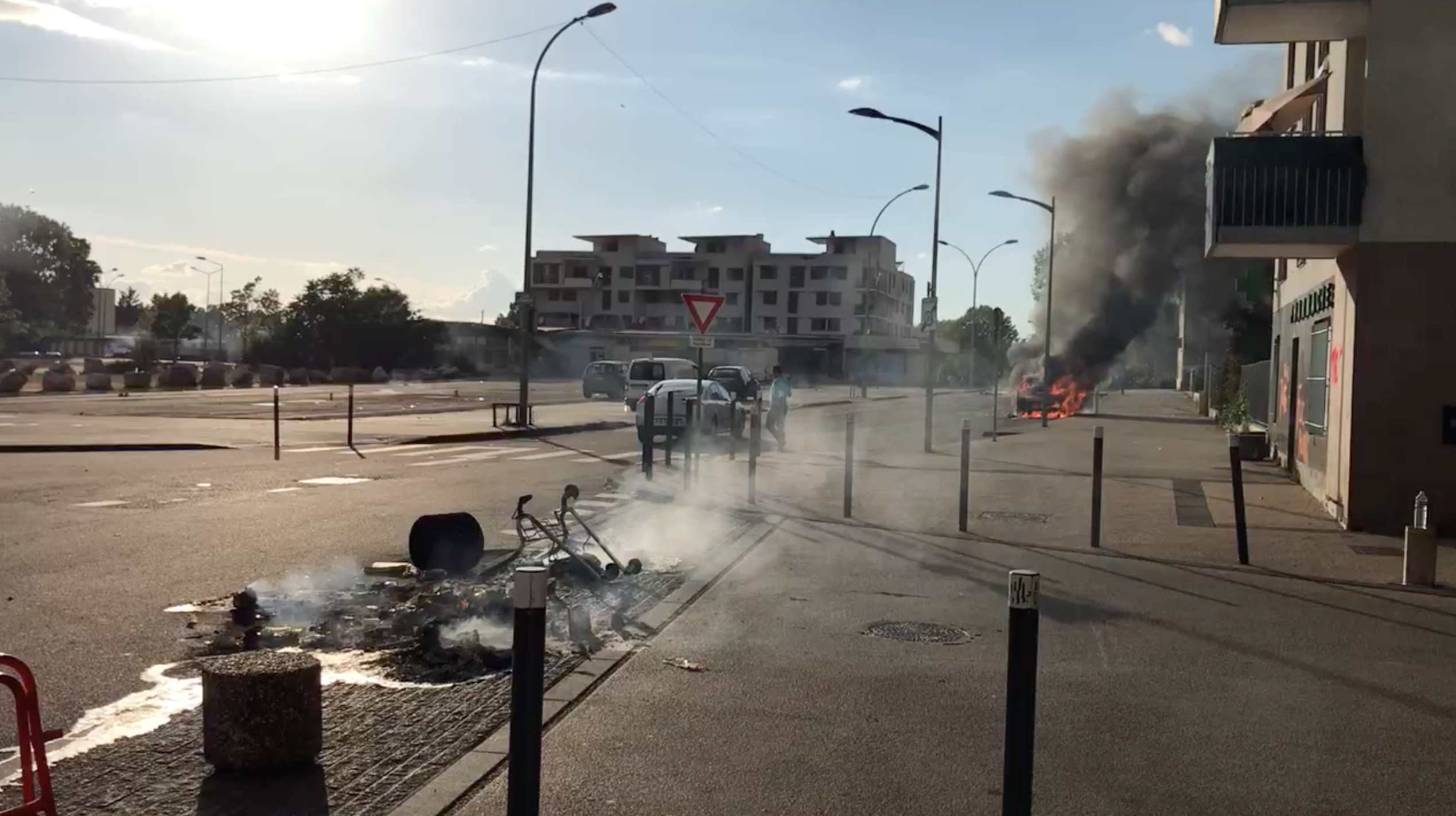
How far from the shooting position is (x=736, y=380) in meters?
41.9

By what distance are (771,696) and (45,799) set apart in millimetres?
3109

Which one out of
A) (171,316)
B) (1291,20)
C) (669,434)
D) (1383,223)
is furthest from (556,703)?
(171,316)

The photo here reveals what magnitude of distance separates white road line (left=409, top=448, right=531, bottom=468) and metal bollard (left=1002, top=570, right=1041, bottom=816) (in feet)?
49.9

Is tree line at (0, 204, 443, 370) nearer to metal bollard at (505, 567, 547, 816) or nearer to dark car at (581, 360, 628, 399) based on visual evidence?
dark car at (581, 360, 628, 399)

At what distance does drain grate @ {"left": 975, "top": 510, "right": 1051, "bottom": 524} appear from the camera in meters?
13.1

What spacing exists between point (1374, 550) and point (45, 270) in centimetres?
13251

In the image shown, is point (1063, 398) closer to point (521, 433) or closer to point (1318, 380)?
point (521, 433)

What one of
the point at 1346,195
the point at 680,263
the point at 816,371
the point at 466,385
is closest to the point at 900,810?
the point at 1346,195

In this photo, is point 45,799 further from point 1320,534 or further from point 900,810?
point 1320,534

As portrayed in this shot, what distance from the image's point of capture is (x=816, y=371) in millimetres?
94562

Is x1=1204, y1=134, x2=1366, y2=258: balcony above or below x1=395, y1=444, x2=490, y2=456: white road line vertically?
above

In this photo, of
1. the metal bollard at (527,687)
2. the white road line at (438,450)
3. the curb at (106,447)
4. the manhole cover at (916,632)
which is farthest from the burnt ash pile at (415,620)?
the curb at (106,447)

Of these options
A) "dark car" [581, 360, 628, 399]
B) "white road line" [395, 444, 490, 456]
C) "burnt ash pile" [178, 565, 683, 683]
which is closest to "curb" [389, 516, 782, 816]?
"burnt ash pile" [178, 565, 683, 683]

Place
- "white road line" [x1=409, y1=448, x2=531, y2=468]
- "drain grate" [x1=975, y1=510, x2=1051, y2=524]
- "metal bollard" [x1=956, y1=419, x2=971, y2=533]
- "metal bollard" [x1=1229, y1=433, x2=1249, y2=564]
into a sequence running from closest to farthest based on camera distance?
"metal bollard" [x1=1229, y1=433, x2=1249, y2=564]
"metal bollard" [x1=956, y1=419, x2=971, y2=533]
"drain grate" [x1=975, y1=510, x2=1051, y2=524]
"white road line" [x1=409, y1=448, x2=531, y2=468]
